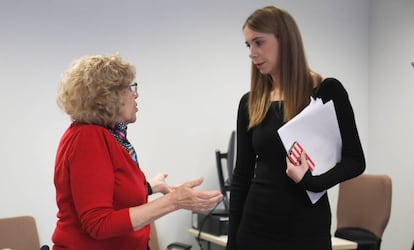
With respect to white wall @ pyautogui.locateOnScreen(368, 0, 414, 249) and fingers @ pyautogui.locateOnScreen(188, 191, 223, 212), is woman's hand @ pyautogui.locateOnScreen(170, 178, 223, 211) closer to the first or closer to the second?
fingers @ pyautogui.locateOnScreen(188, 191, 223, 212)

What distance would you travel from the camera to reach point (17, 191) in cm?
322

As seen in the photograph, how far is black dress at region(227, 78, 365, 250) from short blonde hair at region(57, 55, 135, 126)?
460 millimetres

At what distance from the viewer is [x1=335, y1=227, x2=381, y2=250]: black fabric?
3.26 m

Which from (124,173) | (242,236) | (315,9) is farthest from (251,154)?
(315,9)

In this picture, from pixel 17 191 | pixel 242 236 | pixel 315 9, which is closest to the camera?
pixel 242 236

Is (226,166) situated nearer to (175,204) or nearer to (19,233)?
(19,233)

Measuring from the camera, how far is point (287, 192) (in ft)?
4.99

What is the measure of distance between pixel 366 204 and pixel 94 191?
2.51 metres

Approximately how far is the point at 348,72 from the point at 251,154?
3.03 metres

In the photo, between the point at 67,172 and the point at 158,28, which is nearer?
the point at 67,172

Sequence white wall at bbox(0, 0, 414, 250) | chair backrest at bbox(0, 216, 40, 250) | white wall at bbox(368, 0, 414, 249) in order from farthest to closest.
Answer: white wall at bbox(368, 0, 414, 249) → white wall at bbox(0, 0, 414, 250) → chair backrest at bbox(0, 216, 40, 250)

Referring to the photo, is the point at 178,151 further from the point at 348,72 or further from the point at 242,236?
the point at 242,236

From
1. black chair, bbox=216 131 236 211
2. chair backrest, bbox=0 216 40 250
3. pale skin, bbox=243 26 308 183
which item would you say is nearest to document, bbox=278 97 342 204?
pale skin, bbox=243 26 308 183

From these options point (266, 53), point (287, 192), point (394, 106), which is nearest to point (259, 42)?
point (266, 53)
